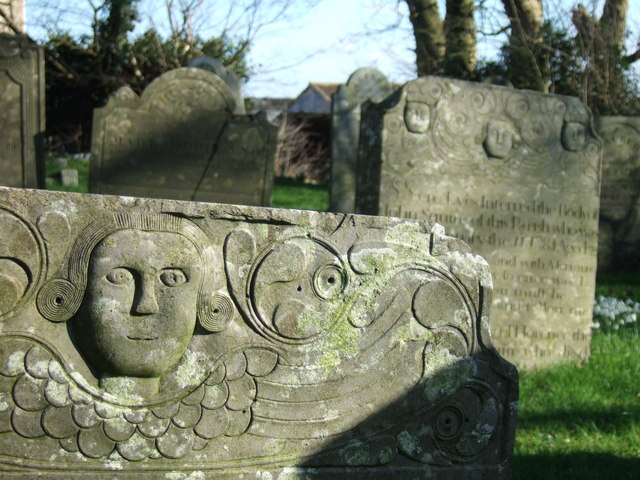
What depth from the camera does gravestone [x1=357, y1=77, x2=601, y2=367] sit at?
550 centimetres

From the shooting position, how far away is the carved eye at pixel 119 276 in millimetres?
2381

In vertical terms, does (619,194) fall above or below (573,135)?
below

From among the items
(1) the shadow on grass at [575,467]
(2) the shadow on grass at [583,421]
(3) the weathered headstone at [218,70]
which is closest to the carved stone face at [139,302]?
(1) the shadow on grass at [575,467]

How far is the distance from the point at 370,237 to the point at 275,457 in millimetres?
823

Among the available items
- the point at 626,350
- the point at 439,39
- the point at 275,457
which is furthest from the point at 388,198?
the point at 439,39

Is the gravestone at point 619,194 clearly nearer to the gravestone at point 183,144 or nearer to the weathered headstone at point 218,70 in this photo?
the gravestone at point 183,144

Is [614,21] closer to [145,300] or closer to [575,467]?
[575,467]

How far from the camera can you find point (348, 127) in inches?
379

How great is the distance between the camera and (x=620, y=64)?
12539 mm

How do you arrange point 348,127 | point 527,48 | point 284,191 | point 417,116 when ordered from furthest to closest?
point 284,191
point 527,48
point 348,127
point 417,116

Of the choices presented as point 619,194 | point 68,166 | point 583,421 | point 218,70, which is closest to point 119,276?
point 583,421

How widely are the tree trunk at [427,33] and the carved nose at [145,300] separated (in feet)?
39.5

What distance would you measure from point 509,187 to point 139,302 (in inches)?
153

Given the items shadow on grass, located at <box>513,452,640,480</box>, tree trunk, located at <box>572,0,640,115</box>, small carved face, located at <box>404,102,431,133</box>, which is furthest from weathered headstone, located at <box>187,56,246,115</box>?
shadow on grass, located at <box>513,452,640,480</box>
